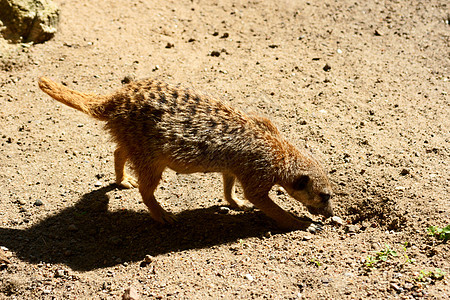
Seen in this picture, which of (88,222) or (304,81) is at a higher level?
(304,81)

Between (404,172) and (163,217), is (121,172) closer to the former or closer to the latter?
(163,217)

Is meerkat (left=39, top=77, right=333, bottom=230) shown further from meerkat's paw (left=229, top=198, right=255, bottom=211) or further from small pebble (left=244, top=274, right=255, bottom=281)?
small pebble (left=244, top=274, right=255, bottom=281)

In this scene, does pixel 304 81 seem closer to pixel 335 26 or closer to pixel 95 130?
pixel 335 26

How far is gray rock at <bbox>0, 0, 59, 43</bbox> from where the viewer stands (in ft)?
20.6

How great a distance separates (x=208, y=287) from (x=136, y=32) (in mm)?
4597

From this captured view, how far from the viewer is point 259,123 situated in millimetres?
4496

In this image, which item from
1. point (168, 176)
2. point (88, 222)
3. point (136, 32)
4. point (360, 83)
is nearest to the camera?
point (88, 222)

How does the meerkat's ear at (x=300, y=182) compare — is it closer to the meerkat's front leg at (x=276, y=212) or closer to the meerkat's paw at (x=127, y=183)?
the meerkat's front leg at (x=276, y=212)

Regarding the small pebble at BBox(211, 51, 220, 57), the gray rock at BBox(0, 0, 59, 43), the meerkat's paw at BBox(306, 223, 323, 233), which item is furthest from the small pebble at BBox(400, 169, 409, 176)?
the gray rock at BBox(0, 0, 59, 43)

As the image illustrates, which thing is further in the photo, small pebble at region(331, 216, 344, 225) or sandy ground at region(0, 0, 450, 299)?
small pebble at region(331, 216, 344, 225)

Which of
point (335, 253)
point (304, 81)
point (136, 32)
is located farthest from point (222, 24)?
point (335, 253)

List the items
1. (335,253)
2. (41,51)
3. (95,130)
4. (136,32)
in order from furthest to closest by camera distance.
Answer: (136,32) → (41,51) → (95,130) → (335,253)

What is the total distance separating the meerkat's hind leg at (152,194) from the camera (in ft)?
14.0

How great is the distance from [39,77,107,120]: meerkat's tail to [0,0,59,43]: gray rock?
2.61 m
